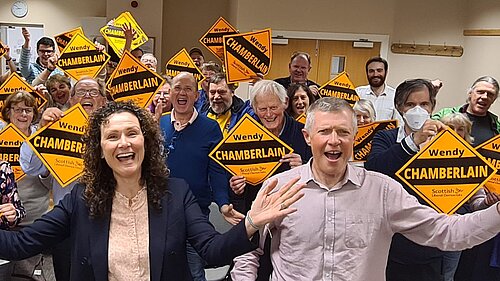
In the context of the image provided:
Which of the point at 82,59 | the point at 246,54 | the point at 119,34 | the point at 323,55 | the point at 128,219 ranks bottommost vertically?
the point at 128,219

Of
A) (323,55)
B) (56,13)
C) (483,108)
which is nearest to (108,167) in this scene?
(483,108)

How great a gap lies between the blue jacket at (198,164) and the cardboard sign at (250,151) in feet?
0.45

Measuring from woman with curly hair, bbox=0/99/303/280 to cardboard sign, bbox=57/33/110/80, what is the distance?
2287 mm

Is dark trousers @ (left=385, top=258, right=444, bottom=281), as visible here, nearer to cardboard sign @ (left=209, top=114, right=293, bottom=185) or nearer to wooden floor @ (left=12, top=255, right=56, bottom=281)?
cardboard sign @ (left=209, top=114, right=293, bottom=185)

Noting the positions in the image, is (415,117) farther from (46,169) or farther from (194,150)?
(46,169)

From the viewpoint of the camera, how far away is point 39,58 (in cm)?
513

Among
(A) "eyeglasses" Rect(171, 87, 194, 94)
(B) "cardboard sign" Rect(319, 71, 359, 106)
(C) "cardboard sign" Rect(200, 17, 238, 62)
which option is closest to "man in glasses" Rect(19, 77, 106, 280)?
(A) "eyeglasses" Rect(171, 87, 194, 94)

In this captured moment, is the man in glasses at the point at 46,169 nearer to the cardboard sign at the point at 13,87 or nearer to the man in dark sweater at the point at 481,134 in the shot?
the cardboard sign at the point at 13,87

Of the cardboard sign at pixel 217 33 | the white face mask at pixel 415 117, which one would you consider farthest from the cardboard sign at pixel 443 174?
the cardboard sign at pixel 217 33

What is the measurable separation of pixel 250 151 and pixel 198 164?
0.32m

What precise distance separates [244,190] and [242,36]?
5.59 feet

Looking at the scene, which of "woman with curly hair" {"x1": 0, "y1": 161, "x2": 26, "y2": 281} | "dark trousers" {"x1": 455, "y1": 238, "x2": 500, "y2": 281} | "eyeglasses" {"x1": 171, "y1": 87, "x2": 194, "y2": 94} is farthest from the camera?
"eyeglasses" {"x1": 171, "y1": 87, "x2": 194, "y2": 94}

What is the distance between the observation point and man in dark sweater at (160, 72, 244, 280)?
269 cm

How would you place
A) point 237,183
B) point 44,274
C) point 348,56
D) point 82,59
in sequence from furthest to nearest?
point 348,56, point 82,59, point 44,274, point 237,183
